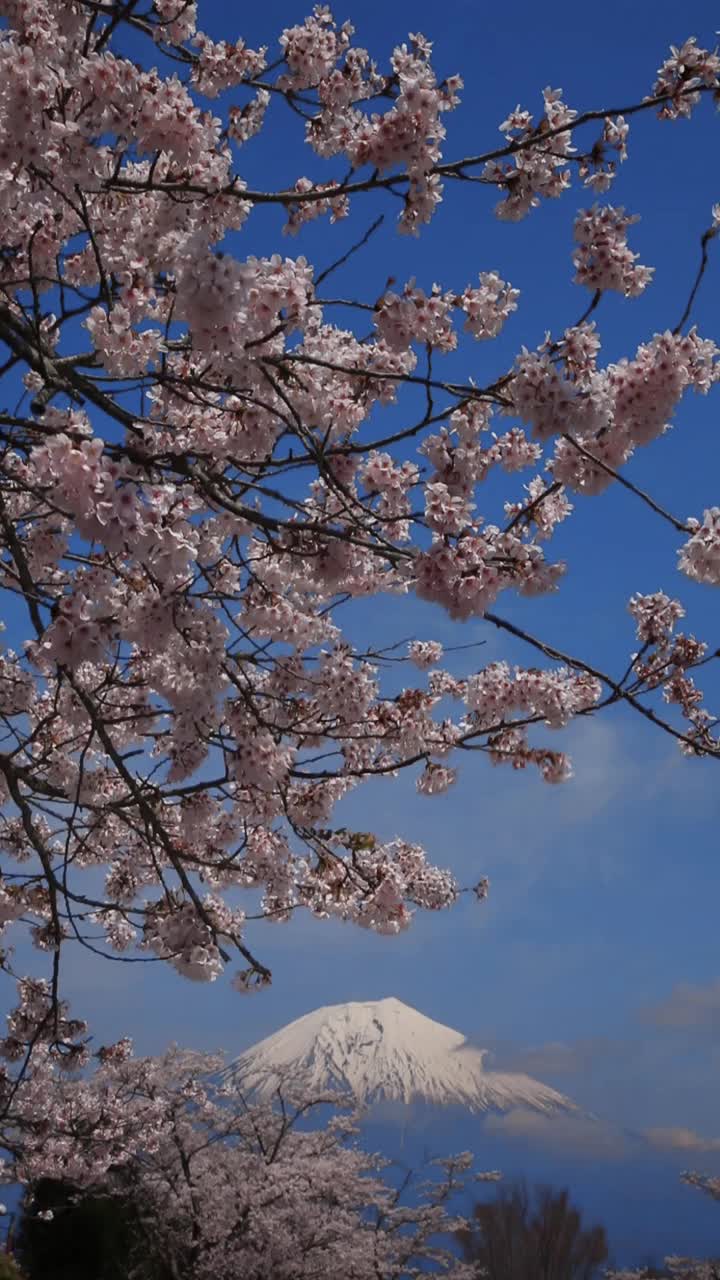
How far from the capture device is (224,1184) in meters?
12.6

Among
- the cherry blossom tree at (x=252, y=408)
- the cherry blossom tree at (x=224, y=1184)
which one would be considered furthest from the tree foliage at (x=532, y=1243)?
the cherry blossom tree at (x=252, y=408)

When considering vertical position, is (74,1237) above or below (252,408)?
below

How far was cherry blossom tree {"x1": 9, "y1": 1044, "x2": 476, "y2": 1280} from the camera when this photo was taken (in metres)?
11.8

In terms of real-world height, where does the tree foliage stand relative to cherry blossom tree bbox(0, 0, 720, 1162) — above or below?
below

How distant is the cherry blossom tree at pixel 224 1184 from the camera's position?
11.8m

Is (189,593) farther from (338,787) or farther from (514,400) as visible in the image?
(338,787)

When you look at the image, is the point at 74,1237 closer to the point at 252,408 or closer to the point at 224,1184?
the point at 224,1184

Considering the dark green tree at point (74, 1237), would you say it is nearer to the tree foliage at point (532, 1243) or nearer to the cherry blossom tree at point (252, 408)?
the tree foliage at point (532, 1243)

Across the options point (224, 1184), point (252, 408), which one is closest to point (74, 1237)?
point (224, 1184)

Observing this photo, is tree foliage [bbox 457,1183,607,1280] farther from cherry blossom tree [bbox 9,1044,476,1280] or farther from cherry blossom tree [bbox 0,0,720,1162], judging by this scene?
cherry blossom tree [bbox 0,0,720,1162]

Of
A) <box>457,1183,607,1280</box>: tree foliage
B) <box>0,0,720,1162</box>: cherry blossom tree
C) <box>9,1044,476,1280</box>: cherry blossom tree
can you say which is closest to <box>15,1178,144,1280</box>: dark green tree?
<box>9,1044,476,1280</box>: cherry blossom tree

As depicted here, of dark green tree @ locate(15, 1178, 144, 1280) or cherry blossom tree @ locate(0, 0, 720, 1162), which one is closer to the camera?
cherry blossom tree @ locate(0, 0, 720, 1162)

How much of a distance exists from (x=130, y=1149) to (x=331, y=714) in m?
8.77

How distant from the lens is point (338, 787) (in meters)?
7.07
